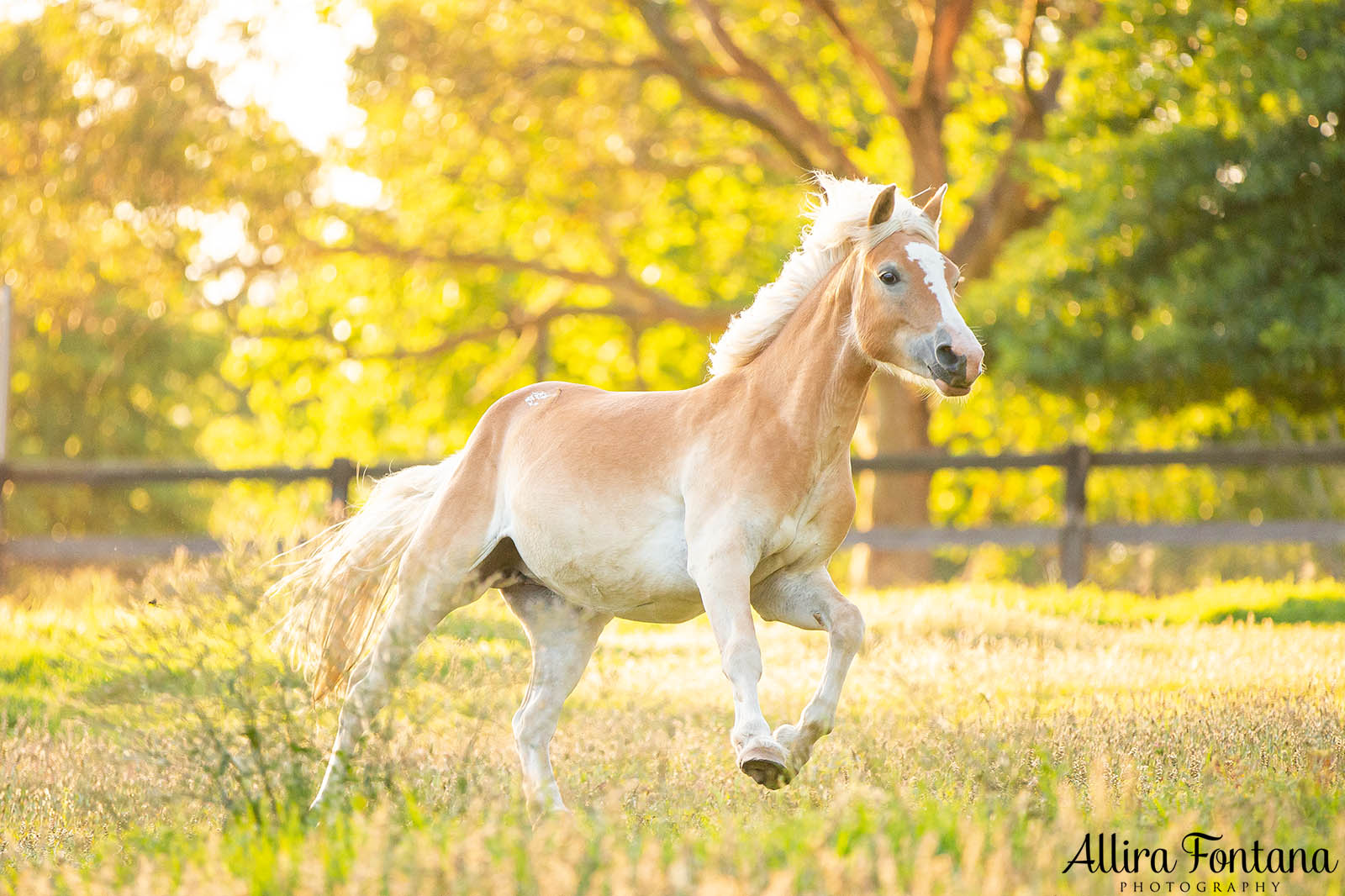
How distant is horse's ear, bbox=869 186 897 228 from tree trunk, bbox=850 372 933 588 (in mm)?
11411

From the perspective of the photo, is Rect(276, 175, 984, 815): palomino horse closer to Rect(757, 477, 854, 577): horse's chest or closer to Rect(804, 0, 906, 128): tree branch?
Rect(757, 477, 854, 577): horse's chest

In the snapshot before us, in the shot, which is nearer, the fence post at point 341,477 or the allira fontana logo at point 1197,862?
the allira fontana logo at point 1197,862

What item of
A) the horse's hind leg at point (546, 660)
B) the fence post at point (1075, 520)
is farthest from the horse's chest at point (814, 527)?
the fence post at point (1075, 520)

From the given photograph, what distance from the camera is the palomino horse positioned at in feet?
15.8

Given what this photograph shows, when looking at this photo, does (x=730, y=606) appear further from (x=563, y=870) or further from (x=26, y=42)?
(x=26, y=42)

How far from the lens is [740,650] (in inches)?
182

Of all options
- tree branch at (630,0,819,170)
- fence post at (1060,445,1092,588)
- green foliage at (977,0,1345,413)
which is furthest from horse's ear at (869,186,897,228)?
tree branch at (630,0,819,170)

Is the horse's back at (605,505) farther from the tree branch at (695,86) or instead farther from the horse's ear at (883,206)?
the tree branch at (695,86)

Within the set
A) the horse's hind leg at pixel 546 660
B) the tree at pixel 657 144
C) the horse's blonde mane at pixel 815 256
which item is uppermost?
the tree at pixel 657 144

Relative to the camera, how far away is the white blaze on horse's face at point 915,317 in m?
4.74

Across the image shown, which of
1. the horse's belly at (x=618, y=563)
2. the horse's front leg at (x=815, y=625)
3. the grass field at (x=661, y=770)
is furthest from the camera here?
the horse's belly at (x=618, y=563)

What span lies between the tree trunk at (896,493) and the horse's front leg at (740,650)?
11.6 metres

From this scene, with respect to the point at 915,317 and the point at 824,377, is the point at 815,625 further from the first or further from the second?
the point at 915,317

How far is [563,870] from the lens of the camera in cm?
285
